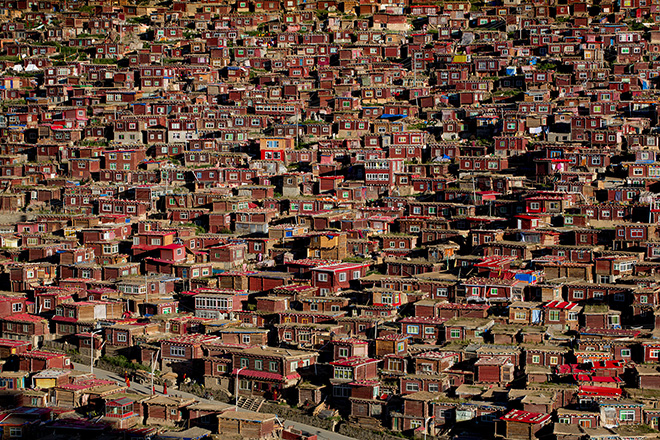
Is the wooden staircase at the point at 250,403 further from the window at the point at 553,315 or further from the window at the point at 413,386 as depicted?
the window at the point at 553,315

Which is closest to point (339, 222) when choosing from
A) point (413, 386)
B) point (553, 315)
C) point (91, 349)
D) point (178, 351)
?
point (553, 315)

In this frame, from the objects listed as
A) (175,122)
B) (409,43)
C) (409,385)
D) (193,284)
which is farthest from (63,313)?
(409,43)

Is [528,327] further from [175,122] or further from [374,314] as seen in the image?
[175,122]

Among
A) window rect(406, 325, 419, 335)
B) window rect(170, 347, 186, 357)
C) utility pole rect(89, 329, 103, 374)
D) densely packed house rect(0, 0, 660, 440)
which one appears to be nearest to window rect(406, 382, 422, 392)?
densely packed house rect(0, 0, 660, 440)

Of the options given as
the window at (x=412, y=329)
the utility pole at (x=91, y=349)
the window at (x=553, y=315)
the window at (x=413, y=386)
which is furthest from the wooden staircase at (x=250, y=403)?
the window at (x=553, y=315)

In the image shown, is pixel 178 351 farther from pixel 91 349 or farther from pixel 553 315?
pixel 553 315

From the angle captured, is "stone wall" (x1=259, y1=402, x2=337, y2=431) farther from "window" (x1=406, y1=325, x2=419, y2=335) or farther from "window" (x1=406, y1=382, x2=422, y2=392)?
"window" (x1=406, y1=325, x2=419, y2=335)

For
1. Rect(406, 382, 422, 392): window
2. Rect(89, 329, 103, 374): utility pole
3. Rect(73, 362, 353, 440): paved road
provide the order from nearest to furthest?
Rect(73, 362, 353, 440): paved road → Rect(406, 382, 422, 392): window → Rect(89, 329, 103, 374): utility pole

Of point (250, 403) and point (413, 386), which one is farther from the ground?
point (413, 386)

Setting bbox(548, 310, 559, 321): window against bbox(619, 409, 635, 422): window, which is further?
bbox(548, 310, 559, 321): window

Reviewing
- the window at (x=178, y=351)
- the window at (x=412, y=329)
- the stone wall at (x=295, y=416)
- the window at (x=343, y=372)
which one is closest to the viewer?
the stone wall at (x=295, y=416)

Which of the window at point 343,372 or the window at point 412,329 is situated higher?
the window at point 412,329

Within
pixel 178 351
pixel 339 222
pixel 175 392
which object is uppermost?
pixel 339 222
